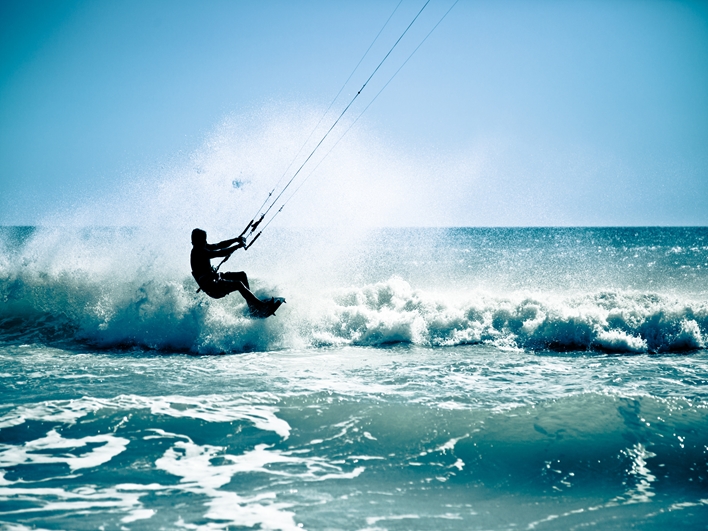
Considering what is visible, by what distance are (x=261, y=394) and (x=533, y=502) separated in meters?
4.12

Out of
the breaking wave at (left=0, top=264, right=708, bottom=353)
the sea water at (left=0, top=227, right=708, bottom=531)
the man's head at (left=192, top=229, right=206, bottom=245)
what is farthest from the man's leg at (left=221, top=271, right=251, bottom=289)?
the breaking wave at (left=0, top=264, right=708, bottom=353)

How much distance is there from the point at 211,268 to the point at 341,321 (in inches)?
181

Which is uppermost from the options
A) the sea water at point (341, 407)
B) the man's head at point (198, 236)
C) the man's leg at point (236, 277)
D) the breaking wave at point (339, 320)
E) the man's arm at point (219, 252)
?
the man's head at point (198, 236)

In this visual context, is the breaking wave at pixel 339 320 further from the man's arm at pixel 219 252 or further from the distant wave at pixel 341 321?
the man's arm at pixel 219 252

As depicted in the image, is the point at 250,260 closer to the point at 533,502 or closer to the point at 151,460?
the point at 151,460

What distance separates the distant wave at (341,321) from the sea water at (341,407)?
0.06 m

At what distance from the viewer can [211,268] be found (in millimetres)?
9688

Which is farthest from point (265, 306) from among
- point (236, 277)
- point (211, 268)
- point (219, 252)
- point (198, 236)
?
point (198, 236)

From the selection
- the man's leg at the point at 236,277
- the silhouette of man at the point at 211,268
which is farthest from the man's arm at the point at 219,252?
the man's leg at the point at 236,277

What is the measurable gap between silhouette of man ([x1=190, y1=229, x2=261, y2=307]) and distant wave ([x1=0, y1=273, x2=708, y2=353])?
253 centimetres

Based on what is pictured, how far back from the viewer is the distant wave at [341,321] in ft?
40.1

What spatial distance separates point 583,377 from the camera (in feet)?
29.2

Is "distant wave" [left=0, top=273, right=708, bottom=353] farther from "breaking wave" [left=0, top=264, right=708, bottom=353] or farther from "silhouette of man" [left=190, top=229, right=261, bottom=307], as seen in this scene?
"silhouette of man" [left=190, top=229, right=261, bottom=307]

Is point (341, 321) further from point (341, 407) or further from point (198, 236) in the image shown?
point (341, 407)
